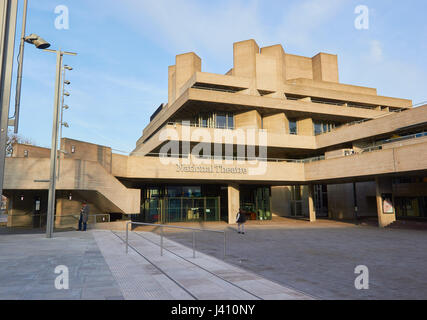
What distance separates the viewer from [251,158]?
94.8 feet

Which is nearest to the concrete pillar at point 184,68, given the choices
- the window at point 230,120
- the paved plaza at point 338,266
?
the window at point 230,120

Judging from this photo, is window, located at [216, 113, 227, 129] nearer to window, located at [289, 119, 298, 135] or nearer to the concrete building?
the concrete building

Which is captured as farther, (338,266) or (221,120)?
(221,120)

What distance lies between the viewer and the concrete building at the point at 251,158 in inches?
823

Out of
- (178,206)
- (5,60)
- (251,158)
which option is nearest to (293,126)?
(251,158)

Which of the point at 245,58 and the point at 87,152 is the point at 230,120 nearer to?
the point at 245,58

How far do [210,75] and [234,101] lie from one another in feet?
15.6

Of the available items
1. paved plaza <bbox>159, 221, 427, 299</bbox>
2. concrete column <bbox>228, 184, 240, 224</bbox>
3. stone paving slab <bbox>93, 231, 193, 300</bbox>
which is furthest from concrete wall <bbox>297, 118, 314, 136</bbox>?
stone paving slab <bbox>93, 231, 193, 300</bbox>

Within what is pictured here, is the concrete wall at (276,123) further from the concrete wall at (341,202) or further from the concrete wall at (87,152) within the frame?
the concrete wall at (87,152)

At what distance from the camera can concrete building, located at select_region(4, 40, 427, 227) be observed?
20906mm

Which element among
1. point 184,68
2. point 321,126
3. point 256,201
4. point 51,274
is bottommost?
point 51,274

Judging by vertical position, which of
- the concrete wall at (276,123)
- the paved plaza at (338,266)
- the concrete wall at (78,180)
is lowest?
the paved plaza at (338,266)
